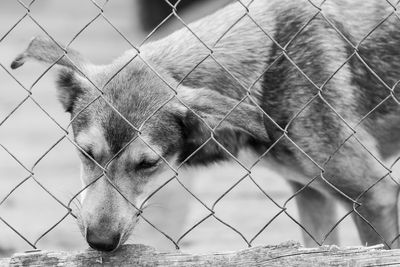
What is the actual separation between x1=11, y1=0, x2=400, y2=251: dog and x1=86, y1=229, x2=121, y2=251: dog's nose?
0.44m

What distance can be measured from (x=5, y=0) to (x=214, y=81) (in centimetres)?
1179

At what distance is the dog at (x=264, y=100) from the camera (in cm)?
461

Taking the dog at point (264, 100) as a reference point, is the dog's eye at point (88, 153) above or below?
above

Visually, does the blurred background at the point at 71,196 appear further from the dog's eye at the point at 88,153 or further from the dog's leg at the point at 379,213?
the dog's leg at the point at 379,213

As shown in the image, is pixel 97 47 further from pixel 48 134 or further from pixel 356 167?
pixel 356 167

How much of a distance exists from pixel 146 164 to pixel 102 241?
752 millimetres

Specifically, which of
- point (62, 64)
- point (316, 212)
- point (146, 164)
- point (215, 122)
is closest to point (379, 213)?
point (316, 212)

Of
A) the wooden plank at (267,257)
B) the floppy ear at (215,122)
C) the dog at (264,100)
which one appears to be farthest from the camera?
the dog at (264,100)

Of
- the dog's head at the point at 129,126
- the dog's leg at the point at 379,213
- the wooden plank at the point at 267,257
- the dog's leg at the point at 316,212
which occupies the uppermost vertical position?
the dog's head at the point at 129,126

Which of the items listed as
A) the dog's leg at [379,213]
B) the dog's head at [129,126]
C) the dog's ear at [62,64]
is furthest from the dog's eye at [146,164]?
the dog's leg at [379,213]

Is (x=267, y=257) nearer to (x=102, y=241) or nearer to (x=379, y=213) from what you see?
(x=102, y=241)

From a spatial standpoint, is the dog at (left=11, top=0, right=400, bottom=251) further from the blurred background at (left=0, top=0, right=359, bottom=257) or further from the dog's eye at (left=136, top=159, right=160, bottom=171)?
the blurred background at (left=0, top=0, right=359, bottom=257)

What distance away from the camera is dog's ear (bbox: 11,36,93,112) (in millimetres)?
4652

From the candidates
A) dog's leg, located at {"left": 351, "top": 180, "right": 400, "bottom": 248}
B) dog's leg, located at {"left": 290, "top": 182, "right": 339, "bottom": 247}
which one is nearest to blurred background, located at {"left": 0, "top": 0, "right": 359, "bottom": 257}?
dog's leg, located at {"left": 290, "top": 182, "right": 339, "bottom": 247}
